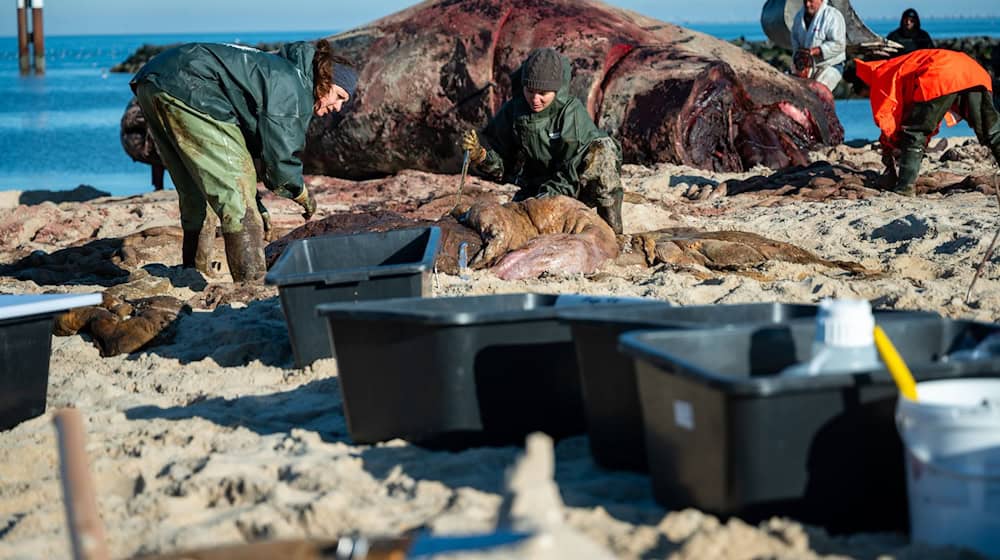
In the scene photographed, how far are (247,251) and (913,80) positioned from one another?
539cm

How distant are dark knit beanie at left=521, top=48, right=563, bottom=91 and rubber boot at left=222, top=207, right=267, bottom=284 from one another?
6.46ft

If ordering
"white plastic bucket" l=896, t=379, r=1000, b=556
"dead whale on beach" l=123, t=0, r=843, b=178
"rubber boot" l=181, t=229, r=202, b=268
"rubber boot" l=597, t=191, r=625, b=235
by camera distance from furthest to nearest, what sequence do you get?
"dead whale on beach" l=123, t=0, r=843, b=178
"rubber boot" l=597, t=191, r=625, b=235
"rubber boot" l=181, t=229, r=202, b=268
"white plastic bucket" l=896, t=379, r=1000, b=556

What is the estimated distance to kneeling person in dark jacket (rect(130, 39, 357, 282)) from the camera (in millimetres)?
6379

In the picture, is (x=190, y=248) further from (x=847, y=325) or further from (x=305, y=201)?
(x=847, y=325)

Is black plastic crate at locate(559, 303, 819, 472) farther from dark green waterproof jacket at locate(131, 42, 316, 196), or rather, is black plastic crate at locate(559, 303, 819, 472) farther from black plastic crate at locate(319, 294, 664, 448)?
dark green waterproof jacket at locate(131, 42, 316, 196)

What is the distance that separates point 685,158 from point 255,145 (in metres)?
5.28

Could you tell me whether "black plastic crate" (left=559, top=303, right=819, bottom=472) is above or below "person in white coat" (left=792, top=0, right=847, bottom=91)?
below

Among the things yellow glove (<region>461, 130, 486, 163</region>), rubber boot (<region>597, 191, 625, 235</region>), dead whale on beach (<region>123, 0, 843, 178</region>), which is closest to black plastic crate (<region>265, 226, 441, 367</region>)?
yellow glove (<region>461, 130, 486, 163</region>)

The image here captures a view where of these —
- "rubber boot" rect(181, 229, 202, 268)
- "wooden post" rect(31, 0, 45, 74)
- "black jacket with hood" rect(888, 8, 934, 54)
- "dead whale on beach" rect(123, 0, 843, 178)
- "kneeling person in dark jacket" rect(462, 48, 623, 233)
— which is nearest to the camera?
"rubber boot" rect(181, 229, 202, 268)

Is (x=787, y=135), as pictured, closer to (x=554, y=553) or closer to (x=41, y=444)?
Answer: (x=41, y=444)

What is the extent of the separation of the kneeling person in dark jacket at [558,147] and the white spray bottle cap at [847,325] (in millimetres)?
4722

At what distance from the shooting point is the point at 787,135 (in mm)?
11453

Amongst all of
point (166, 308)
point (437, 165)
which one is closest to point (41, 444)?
point (166, 308)

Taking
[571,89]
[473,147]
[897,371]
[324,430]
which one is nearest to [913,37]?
[571,89]
